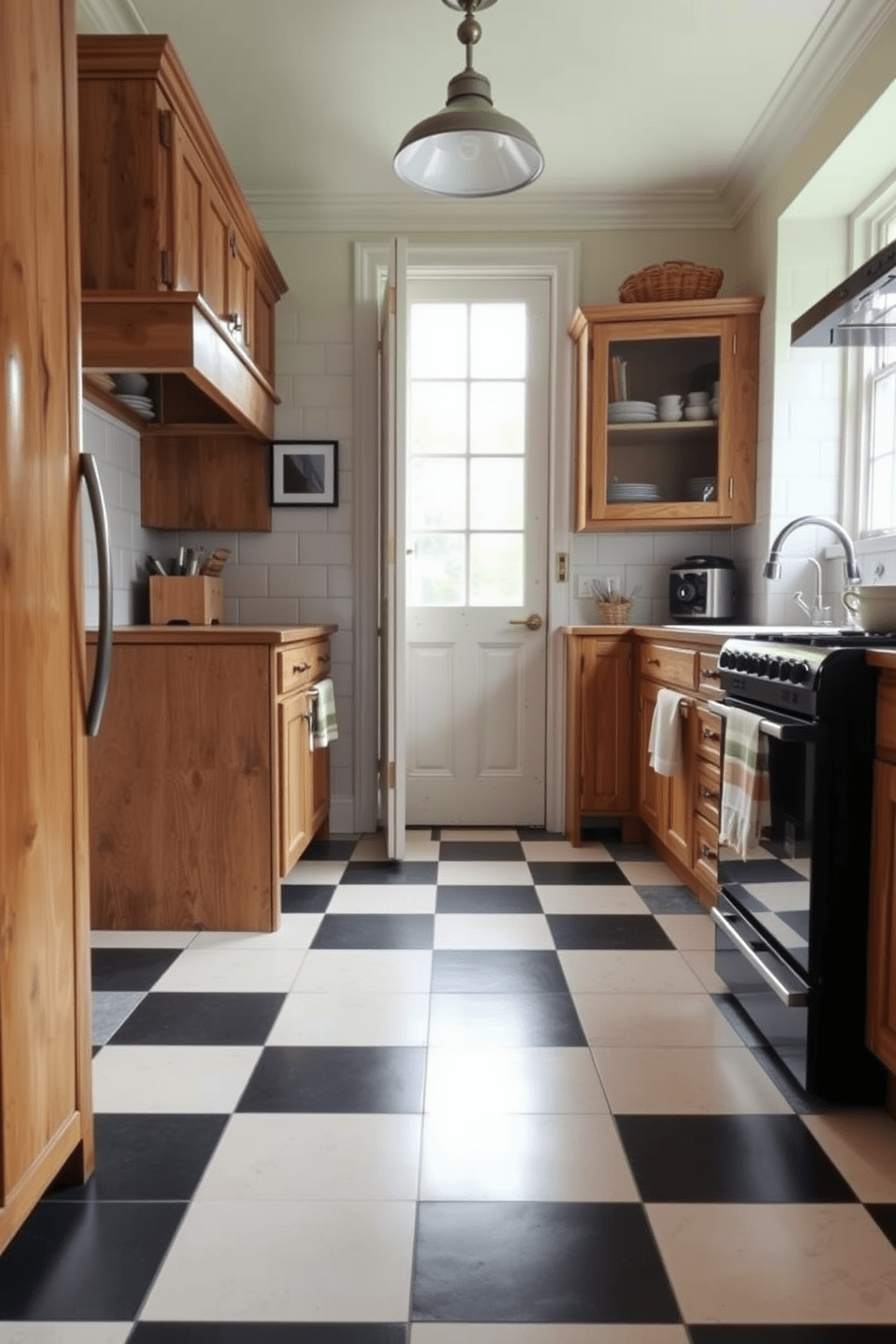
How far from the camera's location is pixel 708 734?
2.80m

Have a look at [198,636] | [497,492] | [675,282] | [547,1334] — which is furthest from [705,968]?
[675,282]

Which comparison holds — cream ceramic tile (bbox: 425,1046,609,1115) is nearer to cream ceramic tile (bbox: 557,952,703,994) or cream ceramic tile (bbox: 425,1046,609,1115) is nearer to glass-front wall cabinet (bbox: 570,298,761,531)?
cream ceramic tile (bbox: 557,952,703,994)

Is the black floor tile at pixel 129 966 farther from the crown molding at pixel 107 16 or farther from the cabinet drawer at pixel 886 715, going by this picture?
the crown molding at pixel 107 16

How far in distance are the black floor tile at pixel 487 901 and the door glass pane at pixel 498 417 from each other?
1.84 metres

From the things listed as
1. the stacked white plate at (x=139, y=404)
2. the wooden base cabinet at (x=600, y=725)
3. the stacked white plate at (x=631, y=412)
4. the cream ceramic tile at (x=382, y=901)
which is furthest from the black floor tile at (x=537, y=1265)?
the stacked white plate at (x=631, y=412)

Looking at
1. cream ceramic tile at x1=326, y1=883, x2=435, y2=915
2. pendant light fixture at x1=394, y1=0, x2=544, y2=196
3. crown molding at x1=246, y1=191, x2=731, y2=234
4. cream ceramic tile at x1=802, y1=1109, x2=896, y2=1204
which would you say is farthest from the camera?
crown molding at x1=246, y1=191, x2=731, y2=234

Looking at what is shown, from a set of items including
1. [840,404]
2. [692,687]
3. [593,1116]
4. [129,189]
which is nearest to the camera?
[593,1116]

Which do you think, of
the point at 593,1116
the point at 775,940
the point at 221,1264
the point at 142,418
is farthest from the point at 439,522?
the point at 221,1264

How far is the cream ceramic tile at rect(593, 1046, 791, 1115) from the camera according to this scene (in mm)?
1755

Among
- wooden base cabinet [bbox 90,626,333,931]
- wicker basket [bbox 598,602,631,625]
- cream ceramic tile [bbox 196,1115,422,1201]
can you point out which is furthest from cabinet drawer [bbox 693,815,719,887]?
cream ceramic tile [bbox 196,1115,422,1201]

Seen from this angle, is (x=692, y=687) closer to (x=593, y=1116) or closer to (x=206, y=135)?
(x=593, y=1116)

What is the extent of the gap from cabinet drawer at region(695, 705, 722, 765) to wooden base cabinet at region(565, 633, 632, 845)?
802mm

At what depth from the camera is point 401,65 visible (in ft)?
9.84

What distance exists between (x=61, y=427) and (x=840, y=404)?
9.49ft
